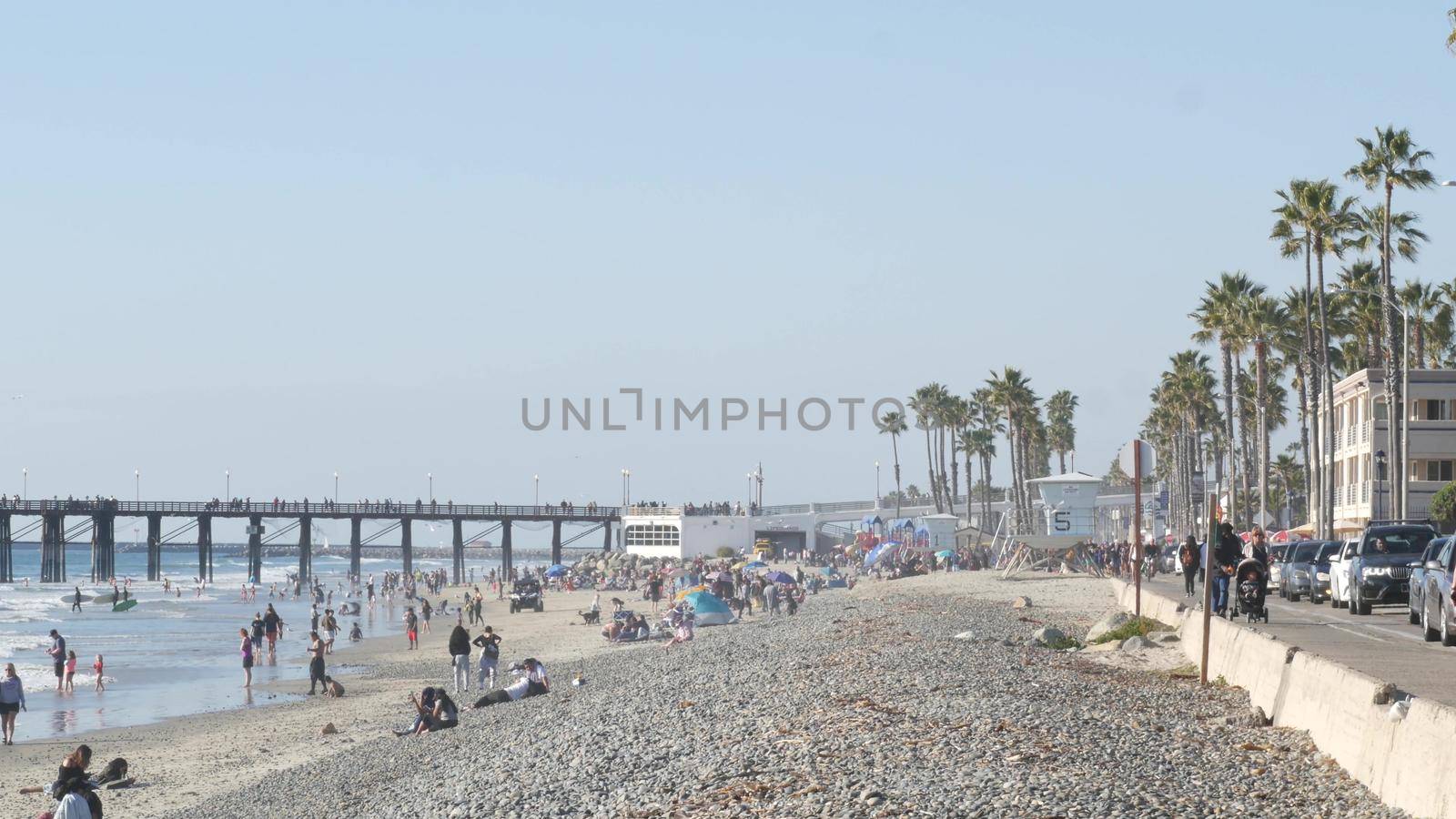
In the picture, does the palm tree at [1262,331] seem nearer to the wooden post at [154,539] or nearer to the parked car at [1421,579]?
the parked car at [1421,579]

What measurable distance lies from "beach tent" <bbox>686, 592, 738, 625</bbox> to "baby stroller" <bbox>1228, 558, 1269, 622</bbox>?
77.8 ft

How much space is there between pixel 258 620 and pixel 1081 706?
28.8 metres

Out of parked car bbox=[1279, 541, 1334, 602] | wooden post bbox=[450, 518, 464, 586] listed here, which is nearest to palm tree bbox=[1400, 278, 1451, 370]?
parked car bbox=[1279, 541, 1334, 602]

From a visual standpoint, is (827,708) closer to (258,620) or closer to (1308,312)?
(258,620)

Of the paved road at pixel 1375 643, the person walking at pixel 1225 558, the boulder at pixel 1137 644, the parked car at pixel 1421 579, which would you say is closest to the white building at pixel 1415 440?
the paved road at pixel 1375 643

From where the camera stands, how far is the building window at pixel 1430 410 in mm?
56031

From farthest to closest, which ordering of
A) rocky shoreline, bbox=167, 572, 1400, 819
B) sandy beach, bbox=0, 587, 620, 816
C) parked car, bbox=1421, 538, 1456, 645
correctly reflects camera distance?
sandy beach, bbox=0, 587, 620, 816 < parked car, bbox=1421, 538, 1456, 645 < rocky shoreline, bbox=167, 572, 1400, 819

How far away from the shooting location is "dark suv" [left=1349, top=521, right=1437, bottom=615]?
78.2 ft

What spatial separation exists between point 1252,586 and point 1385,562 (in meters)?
4.47

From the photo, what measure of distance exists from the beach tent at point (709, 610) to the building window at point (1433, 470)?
91.3 feet

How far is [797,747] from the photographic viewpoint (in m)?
13.4

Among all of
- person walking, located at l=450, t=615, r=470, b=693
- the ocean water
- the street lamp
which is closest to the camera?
person walking, located at l=450, t=615, r=470, b=693

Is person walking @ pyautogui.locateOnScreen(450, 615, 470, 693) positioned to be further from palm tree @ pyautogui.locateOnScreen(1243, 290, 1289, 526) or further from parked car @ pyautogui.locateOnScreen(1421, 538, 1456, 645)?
palm tree @ pyautogui.locateOnScreen(1243, 290, 1289, 526)

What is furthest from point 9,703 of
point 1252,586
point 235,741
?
point 1252,586
